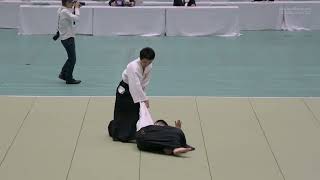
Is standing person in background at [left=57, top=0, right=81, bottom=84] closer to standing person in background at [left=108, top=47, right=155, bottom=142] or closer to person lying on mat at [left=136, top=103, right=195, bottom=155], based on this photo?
standing person in background at [left=108, top=47, right=155, bottom=142]

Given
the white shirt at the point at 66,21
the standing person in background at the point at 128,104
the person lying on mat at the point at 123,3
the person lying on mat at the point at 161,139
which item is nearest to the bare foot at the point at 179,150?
the person lying on mat at the point at 161,139

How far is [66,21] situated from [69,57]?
73 cm

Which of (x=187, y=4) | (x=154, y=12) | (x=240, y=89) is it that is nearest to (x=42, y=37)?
(x=154, y=12)

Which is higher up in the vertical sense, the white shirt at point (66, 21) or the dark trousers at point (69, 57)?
the white shirt at point (66, 21)

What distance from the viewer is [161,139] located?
25.7 feet

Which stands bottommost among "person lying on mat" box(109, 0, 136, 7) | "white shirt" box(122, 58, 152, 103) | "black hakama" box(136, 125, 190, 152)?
"black hakama" box(136, 125, 190, 152)

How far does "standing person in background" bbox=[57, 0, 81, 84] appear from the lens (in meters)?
10.8

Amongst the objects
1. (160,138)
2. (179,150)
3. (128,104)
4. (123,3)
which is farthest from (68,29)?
(123,3)

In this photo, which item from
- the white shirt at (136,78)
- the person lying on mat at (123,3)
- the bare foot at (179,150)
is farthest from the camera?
the person lying on mat at (123,3)

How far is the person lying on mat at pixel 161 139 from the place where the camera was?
25.6ft

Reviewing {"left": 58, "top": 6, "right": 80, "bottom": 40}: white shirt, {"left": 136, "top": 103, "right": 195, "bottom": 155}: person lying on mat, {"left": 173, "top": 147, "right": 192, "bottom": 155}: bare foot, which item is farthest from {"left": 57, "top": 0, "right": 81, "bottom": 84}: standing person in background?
{"left": 173, "top": 147, "right": 192, "bottom": 155}: bare foot

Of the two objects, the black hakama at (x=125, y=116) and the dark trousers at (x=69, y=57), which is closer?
the black hakama at (x=125, y=116)

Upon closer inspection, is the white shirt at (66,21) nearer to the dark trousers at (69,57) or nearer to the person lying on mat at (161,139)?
the dark trousers at (69,57)

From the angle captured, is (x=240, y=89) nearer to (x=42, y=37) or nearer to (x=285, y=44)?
(x=285, y=44)
